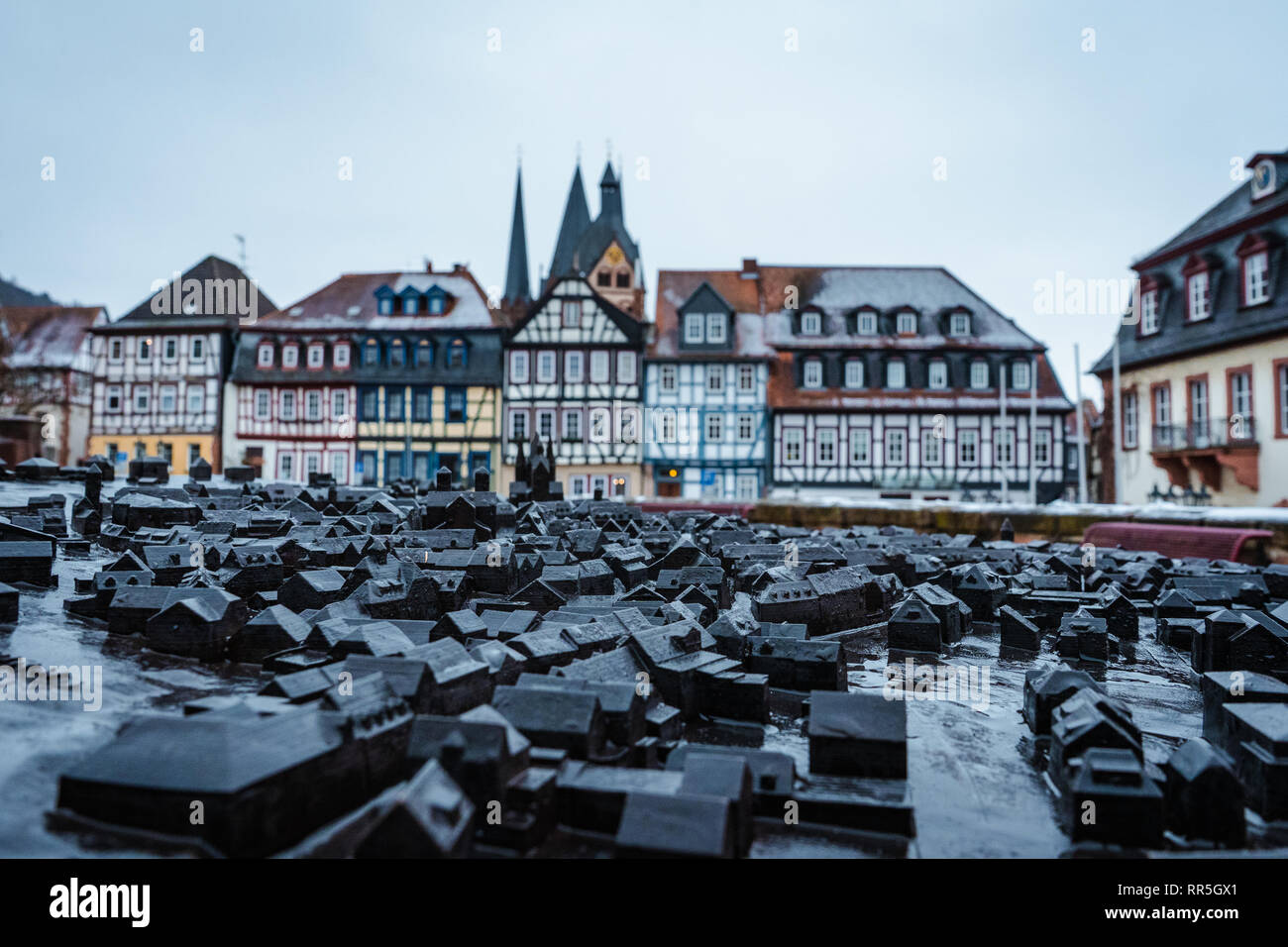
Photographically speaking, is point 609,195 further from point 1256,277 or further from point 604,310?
point 1256,277

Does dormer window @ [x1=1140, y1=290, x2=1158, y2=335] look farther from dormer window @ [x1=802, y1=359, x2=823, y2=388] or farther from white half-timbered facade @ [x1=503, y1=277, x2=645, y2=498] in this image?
white half-timbered facade @ [x1=503, y1=277, x2=645, y2=498]

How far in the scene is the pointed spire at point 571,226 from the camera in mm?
62969

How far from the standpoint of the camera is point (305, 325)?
130ft

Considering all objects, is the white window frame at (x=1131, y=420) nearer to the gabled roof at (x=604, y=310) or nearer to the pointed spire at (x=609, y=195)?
the gabled roof at (x=604, y=310)

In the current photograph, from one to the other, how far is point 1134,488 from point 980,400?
24.7 feet

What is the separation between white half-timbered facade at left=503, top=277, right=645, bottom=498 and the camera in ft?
124

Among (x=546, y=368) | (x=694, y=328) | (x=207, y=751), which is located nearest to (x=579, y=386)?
(x=546, y=368)

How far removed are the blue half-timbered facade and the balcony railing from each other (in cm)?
1552

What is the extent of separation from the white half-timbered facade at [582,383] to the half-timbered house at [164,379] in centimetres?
1436

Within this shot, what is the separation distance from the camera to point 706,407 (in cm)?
3762

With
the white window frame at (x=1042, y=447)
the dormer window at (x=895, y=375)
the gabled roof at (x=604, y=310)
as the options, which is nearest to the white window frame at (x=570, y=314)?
the gabled roof at (x=604, y=310)
